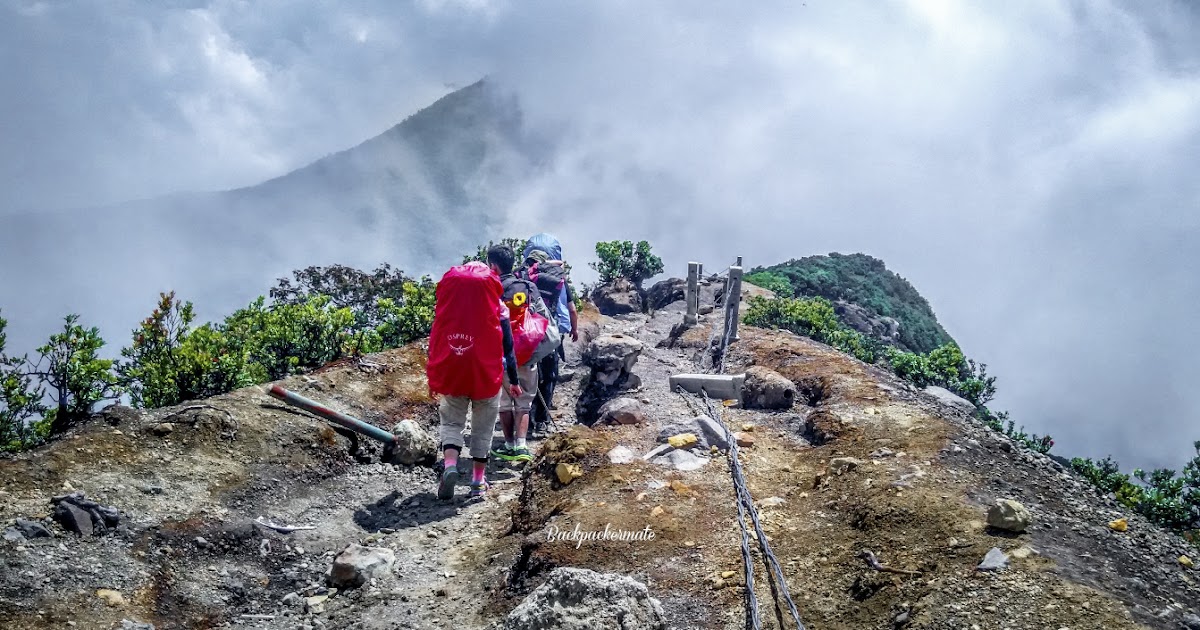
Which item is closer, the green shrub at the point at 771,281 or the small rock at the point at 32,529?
the small rock at the point at 32,529

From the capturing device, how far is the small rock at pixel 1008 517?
16.1ft

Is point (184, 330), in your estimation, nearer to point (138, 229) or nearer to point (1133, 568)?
point (1133, 568)

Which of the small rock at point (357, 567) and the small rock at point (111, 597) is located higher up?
the small rock at point (357, 567)

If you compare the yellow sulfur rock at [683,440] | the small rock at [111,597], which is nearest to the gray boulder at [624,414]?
the yellow sulfur rock at [683,440]

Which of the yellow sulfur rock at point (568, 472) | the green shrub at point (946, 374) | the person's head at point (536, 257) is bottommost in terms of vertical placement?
the yellow sulfur rock at point (568, 472)

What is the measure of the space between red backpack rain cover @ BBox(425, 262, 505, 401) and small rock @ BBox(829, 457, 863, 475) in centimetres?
296

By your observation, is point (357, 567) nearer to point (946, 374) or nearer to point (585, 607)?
point (585, 607)

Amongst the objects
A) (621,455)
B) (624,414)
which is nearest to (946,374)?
(624,414)

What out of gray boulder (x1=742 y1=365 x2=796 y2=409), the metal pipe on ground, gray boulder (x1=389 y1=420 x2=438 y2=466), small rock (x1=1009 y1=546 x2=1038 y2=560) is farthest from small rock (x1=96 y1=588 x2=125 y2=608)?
gray boulder (x1=742 y1=365 x2=796 y2=409)

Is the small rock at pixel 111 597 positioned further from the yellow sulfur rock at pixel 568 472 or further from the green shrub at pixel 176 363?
the green shrub at pixel 176 363

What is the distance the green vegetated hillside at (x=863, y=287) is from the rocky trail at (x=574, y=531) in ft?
88.6

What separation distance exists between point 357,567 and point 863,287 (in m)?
39.5

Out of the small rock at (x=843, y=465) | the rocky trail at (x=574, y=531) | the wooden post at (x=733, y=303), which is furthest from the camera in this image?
the wooden post at (x=733, y=303)

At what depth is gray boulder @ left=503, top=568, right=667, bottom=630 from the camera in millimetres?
4164
